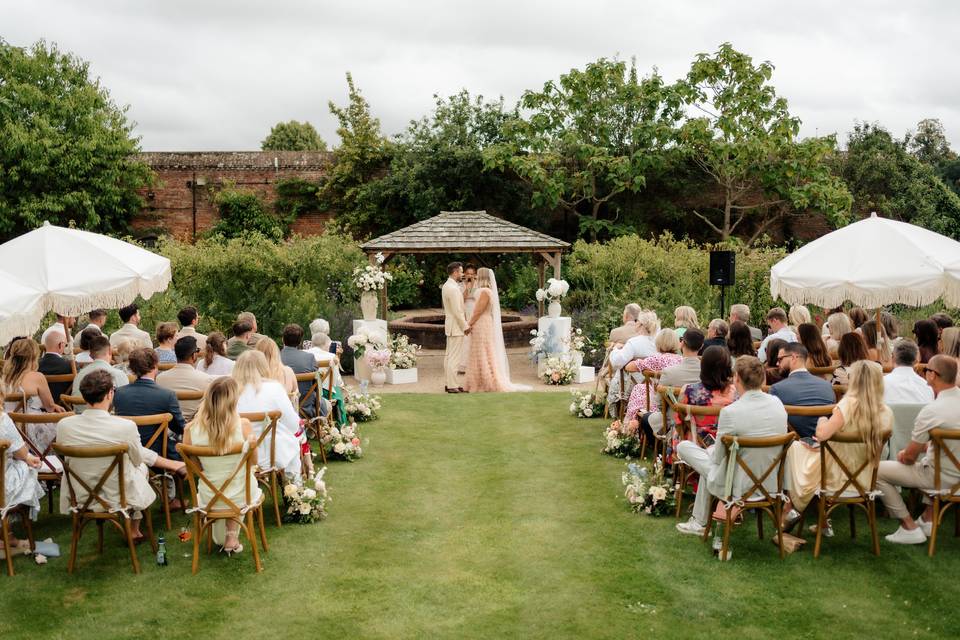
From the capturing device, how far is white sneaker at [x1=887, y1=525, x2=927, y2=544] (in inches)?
255

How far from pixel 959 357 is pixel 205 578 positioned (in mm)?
6309

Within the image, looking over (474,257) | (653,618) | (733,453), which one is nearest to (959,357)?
(733,453)

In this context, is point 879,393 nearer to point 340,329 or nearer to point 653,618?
point 653,618

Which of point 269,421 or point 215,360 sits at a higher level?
point 215,360

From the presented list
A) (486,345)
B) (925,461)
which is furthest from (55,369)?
(925,461)

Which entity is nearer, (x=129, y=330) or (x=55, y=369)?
(x=55, y=369)

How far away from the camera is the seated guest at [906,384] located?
6.91 m

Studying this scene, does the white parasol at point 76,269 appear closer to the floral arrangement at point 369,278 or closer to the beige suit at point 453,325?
the beige suit at point 453,325

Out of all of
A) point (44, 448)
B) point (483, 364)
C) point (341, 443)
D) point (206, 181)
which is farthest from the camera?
point (206, 181)

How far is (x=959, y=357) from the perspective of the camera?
23.9 ft

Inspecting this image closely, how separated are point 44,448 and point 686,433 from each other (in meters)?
5.38

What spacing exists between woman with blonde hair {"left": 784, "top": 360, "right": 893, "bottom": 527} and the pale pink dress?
7.45 meters

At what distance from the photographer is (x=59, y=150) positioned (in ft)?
81.9

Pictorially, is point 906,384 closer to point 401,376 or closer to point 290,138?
point 401,376
